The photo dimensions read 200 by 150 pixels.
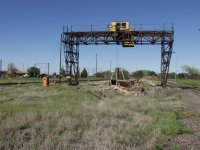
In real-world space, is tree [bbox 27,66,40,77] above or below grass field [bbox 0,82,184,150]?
above

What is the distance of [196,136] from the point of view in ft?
38.0

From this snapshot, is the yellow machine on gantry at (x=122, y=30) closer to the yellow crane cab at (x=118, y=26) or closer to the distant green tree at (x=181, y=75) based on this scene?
the yellow crane cab at (x=118, y=26)

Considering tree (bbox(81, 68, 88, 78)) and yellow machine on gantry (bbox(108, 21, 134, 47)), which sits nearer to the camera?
yellow machine on gantry (bbox(108, 21, 134, 47))

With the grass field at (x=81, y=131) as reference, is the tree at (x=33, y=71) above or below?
above

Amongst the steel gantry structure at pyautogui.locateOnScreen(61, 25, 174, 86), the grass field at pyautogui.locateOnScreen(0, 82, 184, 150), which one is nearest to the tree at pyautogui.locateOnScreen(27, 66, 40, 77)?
the steel gantry structure at pyautogui.locateOnScreen(61, 25, 174, 86)

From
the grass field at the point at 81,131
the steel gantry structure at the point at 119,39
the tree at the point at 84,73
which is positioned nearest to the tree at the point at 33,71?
the tree at the point at 84,73

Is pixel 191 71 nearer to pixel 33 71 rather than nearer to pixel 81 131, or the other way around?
pixel 33 71

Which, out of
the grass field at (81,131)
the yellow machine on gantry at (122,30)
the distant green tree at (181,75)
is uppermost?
the yellow machine on gantry at (122,30)

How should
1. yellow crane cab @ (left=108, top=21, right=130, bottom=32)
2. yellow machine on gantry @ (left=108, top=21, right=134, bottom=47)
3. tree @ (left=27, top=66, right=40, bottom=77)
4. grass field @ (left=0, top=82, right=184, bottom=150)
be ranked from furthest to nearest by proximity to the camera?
tree @ (left=27, top=66, right=40, bottom=77)
yellow crane cab @ (left=108, top=21, right=130, bottom=32)
yellow machine on gantry @ (left=108, top=21, right=134, bottom=47)
grass field @ (left=0, top=82, right=184, bottom=150)

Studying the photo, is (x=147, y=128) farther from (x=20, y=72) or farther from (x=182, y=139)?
(x=20, y=72)

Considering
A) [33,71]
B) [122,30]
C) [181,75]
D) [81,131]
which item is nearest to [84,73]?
[33,71]

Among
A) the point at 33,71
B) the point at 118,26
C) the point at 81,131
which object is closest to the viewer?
the point at 81,131

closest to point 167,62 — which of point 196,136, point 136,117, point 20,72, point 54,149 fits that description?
point 136,117

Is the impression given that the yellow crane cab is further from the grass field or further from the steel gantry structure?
the grass field
